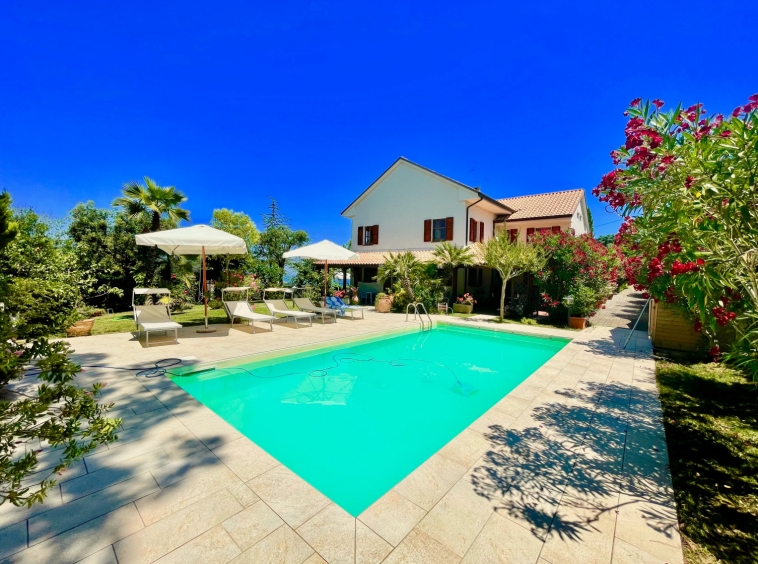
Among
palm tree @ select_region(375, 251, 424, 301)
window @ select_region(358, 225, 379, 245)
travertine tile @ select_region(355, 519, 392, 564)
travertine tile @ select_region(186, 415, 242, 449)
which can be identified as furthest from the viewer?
window @ select_region(358, 225, 379, 245)

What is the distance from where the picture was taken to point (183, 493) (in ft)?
9.70

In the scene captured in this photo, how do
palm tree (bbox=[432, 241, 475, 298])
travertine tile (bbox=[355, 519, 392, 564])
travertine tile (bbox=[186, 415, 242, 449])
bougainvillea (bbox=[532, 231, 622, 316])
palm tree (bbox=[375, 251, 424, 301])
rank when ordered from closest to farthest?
1. travertine tile (bbox=[355, 519, 392, 564])
2. travertine tile (bbox=[186, 415, 242, 449])
3. bougainvillea (bbox=[532, 231, 622, 316])
4. palm tree (bbox=[432, 241, 475, 298])
5. palm tree (bbox=[375, 251, 424, 301])

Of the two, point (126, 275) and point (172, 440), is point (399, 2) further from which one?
point (126, 275)

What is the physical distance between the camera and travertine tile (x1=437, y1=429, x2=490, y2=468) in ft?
12.1

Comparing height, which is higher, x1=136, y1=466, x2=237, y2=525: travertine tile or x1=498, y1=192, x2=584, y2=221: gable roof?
x1=498, y1=192, x2=584, y2=221: gable roof

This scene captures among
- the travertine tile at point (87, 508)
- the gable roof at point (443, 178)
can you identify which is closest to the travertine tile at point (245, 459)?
the travertine tile at point (87, 508)

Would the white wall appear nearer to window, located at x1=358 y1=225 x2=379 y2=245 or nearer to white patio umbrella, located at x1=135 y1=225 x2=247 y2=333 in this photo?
A: window, located at x1=358 y1=225 x2=379 y2=245

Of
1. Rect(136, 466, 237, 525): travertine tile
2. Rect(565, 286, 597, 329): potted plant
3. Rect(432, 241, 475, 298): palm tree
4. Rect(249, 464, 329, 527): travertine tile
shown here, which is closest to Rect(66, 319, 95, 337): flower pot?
Rect(136, 466, 237, 525): travertine tile

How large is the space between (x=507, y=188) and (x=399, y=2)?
812 inches

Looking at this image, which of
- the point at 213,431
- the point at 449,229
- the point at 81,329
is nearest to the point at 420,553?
the point at 213,431

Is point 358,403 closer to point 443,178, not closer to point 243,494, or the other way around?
point 243,494

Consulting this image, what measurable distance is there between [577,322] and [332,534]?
14605 millimetres

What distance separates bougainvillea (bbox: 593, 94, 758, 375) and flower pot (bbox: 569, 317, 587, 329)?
11.2 metres

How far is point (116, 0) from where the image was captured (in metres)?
9.67
